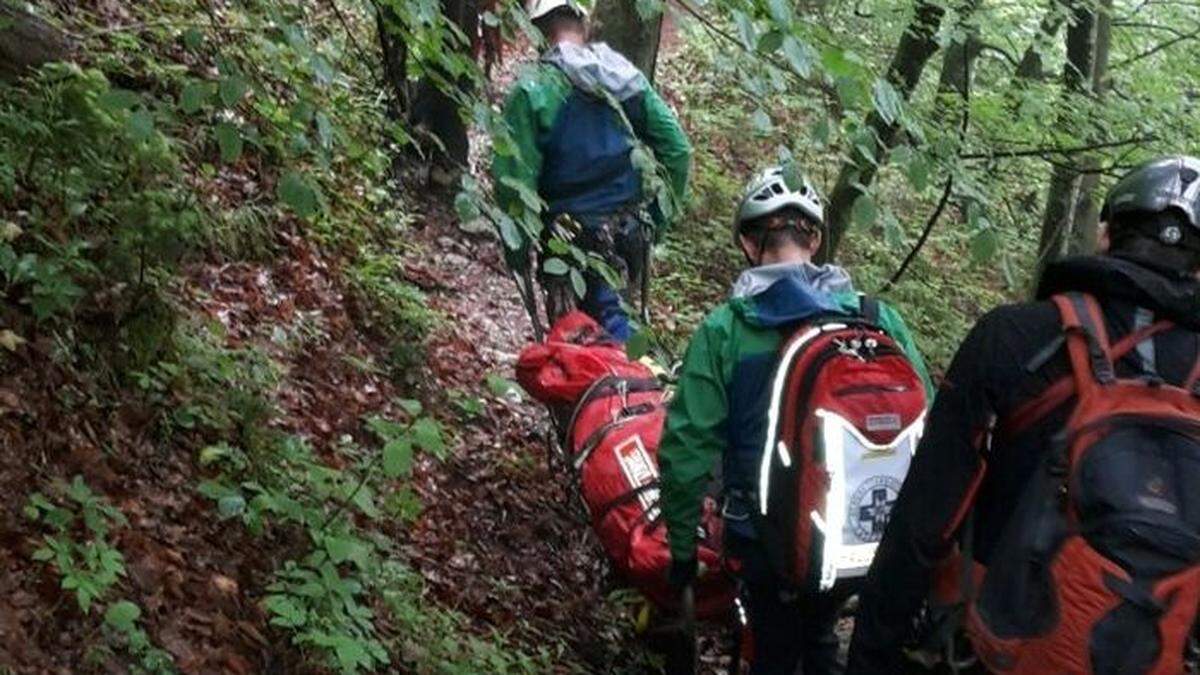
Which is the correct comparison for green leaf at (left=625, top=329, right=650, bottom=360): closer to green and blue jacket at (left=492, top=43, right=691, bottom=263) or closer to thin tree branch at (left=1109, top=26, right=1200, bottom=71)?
green and blue jacket at (left=492, top=43, right=691, bottom=263)

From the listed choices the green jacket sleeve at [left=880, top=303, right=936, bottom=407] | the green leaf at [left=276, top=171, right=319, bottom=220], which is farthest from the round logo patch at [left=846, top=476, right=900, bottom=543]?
the green leaf at [left=276, top=171, right=319, bottom=220]

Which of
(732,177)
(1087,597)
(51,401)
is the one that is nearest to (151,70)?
(51,401)

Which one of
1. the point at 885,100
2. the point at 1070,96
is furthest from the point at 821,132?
the point at 1070,96

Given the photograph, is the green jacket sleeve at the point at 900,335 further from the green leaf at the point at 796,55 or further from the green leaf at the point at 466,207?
the green leaf at the point at 466,207

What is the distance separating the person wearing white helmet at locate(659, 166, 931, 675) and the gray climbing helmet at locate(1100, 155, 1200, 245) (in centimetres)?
137

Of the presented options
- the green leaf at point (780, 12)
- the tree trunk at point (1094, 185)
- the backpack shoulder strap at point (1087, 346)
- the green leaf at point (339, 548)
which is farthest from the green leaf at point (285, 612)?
the tree trunk at point (1094, 185)

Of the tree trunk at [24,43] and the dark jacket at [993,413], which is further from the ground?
the tree trunk at [24,43]

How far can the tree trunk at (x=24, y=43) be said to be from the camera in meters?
6.23

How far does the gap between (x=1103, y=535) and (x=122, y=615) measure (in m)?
2.80

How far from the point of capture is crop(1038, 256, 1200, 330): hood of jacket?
3129mm

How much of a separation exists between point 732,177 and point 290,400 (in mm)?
8869

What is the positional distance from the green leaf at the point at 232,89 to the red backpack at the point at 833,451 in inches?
70.7

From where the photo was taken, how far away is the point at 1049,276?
131 inches

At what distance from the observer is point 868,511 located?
4.30 meters
